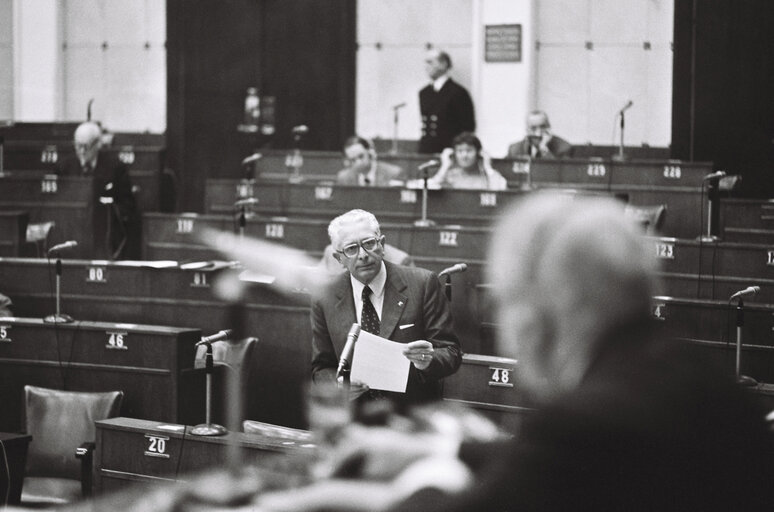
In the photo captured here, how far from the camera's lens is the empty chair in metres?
5.05

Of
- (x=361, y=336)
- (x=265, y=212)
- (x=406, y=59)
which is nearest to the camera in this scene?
(x=361, y=336)

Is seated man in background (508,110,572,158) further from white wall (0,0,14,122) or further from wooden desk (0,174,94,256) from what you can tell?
white wall (0,0,14,122)

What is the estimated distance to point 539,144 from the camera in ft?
30.7

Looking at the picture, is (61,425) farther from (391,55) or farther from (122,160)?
(391,55)

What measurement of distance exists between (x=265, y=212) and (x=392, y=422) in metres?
7.50

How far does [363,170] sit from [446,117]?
5.90 ft

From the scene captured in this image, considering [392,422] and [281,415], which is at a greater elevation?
[392,422]

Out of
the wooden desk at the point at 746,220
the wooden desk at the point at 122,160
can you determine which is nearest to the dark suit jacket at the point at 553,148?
the wooden desk at the point at 746,220

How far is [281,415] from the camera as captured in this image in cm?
628

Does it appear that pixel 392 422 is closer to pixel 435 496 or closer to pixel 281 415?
pixel 435 496

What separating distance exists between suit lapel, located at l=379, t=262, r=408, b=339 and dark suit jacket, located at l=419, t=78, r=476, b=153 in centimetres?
635

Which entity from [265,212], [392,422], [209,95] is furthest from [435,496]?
[209,95]

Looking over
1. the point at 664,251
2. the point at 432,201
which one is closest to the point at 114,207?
the point at 432,201

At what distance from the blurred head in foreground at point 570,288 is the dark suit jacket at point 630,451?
0.04m
